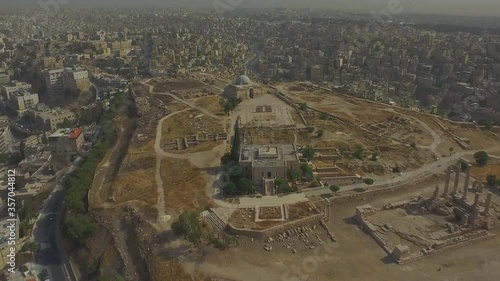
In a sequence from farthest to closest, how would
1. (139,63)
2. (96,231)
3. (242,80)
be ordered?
(139,63) < (242,80) < (96,231)

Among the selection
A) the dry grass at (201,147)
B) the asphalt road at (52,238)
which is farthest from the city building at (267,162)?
the asphalt road at (52,238)

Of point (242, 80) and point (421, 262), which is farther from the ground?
point (242, 80)

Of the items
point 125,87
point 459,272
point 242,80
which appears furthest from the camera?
point 125,87

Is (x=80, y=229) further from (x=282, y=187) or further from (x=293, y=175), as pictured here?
(x=293, y=175)

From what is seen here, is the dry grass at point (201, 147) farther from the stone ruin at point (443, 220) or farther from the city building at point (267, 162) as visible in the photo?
the stone ruin at point (443, 220)

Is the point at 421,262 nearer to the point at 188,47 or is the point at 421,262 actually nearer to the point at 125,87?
the point at 125,87

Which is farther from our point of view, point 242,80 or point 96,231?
point 242,80

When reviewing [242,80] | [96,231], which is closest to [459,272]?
[96,231]
